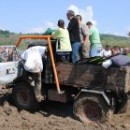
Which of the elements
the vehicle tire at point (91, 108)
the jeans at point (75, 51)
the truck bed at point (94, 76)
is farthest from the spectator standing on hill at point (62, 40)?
the vehicle tire at point (91, 108)

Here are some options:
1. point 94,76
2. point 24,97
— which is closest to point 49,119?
point 24,97

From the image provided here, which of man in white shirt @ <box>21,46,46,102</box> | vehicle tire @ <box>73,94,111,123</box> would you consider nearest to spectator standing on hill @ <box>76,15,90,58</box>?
man in white shirt @ <box>21,46,46,102</box>

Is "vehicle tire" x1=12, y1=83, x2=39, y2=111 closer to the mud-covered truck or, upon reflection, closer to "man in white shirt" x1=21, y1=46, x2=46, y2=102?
the mud-covered truck

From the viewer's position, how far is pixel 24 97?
10008mm

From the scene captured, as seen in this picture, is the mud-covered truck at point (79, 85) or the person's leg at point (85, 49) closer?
the mud-covered truck at point (79, 85)

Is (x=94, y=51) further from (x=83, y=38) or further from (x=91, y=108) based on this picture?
(x=91, y=108)

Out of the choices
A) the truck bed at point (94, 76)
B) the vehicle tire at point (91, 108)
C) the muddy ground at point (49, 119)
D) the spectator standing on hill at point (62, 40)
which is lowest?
the muddy ground at point (49, 119)

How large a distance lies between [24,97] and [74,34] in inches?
82.1

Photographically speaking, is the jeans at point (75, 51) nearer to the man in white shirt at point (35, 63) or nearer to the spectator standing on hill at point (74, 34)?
the spectator standing on hill at point (74, 34)

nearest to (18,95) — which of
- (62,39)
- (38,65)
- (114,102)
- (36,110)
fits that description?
(36,110)

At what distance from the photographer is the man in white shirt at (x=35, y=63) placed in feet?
30.5

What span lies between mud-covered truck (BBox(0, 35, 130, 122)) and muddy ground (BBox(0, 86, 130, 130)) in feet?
0.79

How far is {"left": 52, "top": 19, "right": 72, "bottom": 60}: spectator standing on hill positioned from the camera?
9.23 metres

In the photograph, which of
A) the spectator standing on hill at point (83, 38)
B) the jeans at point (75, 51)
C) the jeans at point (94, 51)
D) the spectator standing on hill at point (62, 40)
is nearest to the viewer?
the spectator standing on hill at point (62, 40)
